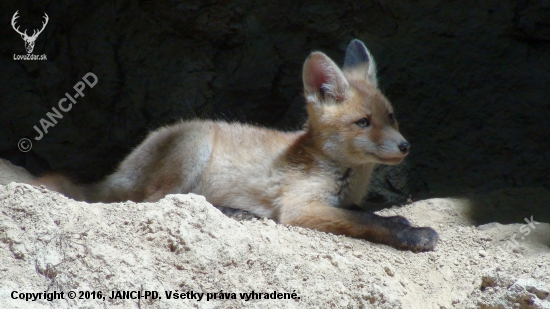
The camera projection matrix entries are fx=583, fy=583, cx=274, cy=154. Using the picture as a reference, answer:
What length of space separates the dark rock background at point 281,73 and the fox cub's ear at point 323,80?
5.74 ft

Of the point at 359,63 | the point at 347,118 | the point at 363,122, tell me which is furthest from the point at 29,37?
the point at 363,122

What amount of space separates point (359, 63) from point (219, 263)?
2.93 metres

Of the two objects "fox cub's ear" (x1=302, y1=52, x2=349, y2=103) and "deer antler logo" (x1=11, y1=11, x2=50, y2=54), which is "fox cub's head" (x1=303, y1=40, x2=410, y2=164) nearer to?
"fox cub's ear" (x1=302, y1=52, x2=349, y2=103)

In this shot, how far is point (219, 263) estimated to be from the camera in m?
3.37

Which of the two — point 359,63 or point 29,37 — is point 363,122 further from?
point 29,37

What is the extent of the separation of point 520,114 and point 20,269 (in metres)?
5.48

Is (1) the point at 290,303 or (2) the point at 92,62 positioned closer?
(1) the point at 290,303

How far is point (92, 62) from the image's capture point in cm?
666

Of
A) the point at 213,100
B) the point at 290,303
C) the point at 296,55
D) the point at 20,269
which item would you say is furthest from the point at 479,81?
the point at 20,269

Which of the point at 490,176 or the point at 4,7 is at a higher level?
the point at 4,7

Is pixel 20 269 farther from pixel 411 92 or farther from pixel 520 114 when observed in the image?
pixel 520 114

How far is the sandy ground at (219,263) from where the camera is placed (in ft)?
9.88

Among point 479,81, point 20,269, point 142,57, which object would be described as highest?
point 142,57

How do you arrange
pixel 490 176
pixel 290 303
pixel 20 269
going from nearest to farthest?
pixel 20 269 < pixel 290 303 < pixel 490 176
